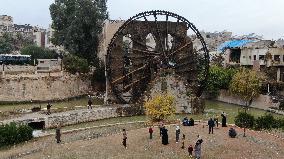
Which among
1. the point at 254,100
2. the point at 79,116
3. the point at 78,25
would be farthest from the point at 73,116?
the point at 254,100

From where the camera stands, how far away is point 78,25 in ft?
161

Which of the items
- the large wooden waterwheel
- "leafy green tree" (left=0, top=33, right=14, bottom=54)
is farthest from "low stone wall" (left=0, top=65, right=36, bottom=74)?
"leafy green tree" (left=0, top=33, right=14, bottom=54)

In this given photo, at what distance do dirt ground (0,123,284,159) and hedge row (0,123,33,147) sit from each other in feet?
2.24

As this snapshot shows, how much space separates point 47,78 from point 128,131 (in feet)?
51.6

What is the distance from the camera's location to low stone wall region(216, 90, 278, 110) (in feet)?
138

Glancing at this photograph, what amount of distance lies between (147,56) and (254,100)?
10671mm

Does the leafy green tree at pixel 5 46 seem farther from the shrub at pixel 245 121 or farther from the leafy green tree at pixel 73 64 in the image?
the shrub at pixel 245 121

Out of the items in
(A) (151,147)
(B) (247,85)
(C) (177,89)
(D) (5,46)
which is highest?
(D) (5,46)

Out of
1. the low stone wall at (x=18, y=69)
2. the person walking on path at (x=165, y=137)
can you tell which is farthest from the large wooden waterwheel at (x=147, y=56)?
the person walking on path at (x=165, y=137)

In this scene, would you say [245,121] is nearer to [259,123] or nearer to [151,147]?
[259,123]

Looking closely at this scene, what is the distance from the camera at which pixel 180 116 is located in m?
37.2

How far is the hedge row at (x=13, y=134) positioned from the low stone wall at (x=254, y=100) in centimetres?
2144

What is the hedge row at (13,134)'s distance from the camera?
98.7ft

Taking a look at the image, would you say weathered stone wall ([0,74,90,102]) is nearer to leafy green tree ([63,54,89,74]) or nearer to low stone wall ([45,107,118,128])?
leafy green tree ([63,54,89,74])
